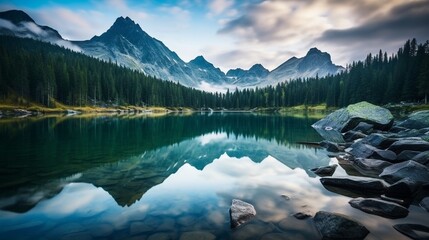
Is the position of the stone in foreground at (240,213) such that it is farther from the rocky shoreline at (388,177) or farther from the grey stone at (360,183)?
the grey stone at (360,183)

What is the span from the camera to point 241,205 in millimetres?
10016

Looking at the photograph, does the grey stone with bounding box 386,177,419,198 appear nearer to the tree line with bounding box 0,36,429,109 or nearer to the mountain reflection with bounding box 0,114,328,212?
the mountain reflection with bounding box 0,114,328,212

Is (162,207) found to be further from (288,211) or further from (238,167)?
(238,167)

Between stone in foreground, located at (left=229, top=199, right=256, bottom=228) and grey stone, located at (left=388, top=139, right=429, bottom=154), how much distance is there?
52.2 ft

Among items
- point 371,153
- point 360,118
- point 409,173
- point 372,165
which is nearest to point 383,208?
point 409,173

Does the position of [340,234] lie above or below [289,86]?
below

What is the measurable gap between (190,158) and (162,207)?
11.7 meters

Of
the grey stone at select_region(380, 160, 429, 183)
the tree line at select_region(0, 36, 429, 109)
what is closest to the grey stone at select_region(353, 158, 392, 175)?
the grey stone at select_region(380, 160, 429, 183)

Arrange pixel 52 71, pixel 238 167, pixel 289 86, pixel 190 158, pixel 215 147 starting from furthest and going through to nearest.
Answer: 1. pixel 289 86
2. pixel 52 71
3. pixel 215 147
4. pixel 190 158
5. pixel 238 167

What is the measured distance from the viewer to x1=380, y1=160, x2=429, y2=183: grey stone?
12.4 metres

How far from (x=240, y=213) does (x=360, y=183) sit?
24.1 ft

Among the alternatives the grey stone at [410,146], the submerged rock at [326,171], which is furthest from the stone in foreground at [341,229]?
the grey stone at [410,146]

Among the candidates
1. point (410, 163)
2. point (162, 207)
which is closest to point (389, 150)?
point (410, 163)

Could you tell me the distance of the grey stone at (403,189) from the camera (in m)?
11.6
